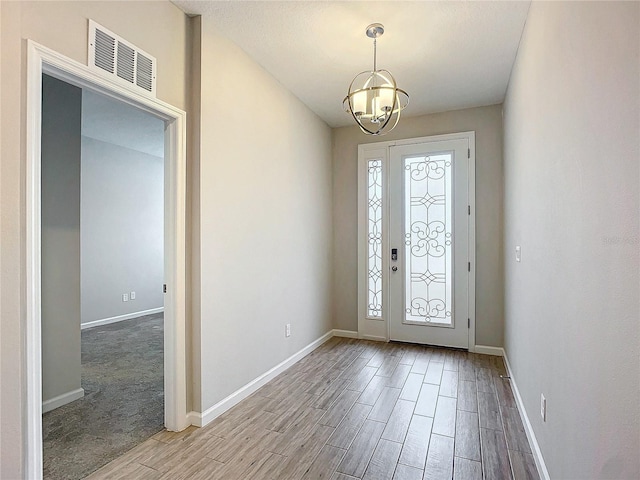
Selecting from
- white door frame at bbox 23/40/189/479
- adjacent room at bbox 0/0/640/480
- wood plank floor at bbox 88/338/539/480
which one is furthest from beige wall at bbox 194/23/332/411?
wood plank floor at bbox 88/338/539/480

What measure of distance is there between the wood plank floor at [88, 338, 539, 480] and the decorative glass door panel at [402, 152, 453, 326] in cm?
96

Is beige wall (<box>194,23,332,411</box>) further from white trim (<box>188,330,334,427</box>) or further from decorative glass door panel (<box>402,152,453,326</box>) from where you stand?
decorative glass door panel (<box>402,152,453,326</box>)

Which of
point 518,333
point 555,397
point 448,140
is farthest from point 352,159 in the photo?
point 555,397

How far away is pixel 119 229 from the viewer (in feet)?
19.2

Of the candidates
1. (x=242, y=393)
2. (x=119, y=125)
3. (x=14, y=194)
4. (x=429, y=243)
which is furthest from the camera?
(x=119, y=125)

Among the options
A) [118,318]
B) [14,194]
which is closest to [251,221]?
[14,194]

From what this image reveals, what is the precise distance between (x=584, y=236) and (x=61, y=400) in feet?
11.6

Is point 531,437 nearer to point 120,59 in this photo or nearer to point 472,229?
point 472,229

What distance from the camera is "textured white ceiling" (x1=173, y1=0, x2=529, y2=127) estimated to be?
2324 mm

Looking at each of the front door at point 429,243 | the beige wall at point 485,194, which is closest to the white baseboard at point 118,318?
the front door at point 429,243

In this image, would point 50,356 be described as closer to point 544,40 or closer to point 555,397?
point 555,397

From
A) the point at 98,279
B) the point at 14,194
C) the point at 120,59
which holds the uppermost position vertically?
the point at 120,59

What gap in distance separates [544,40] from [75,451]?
3610 mm

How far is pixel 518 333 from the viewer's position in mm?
2756
